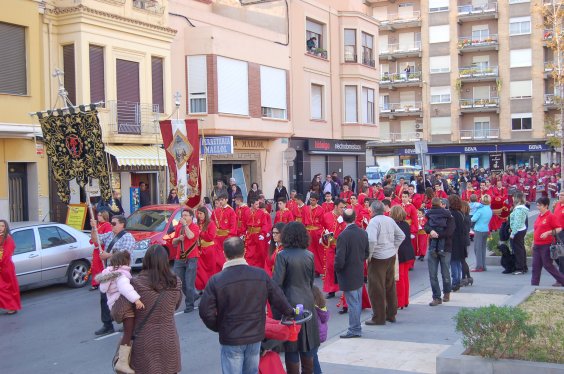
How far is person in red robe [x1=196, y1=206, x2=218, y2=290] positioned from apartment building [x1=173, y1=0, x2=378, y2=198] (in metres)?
10.3

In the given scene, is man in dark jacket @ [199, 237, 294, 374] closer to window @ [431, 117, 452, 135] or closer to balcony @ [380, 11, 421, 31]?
window @ [431, 117, 452, 135]

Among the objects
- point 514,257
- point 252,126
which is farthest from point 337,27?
point 514,257

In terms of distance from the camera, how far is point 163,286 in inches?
219

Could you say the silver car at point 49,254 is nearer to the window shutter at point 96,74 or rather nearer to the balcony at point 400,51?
the window shutter at point 96,74

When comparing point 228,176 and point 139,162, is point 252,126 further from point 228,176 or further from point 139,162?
point 139,162

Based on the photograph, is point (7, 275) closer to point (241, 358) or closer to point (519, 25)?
point (241, 358)

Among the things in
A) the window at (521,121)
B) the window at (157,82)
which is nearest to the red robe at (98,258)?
the window at (157,82)

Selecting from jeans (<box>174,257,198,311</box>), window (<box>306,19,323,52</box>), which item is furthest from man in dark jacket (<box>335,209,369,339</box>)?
window (<box>306,19,323,52</box>)

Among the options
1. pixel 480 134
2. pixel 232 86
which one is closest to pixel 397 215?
pixel 232 86

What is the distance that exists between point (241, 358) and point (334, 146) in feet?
99.6

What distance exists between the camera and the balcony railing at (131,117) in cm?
2200

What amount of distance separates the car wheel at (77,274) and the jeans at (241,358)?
30.4 feet

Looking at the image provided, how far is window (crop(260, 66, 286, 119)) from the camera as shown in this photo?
29.5 meters

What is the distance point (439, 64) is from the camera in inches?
2362
